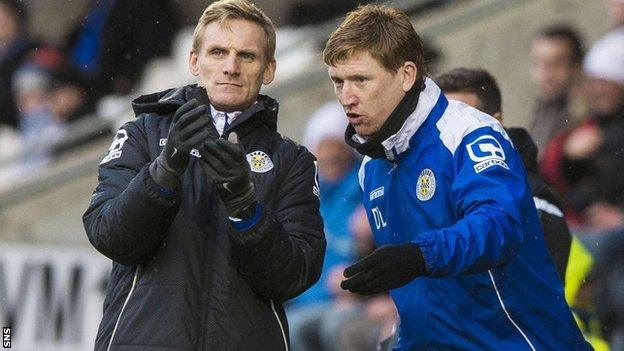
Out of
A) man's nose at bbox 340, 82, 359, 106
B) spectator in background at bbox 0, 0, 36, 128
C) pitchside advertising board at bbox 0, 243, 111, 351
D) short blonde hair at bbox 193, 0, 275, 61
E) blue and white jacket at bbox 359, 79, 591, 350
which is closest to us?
blue and white jacket at bbox 359, 79, 591, 350

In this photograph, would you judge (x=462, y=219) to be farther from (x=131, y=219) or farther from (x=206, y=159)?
(x=131, y=219)

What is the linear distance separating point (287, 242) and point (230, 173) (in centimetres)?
34

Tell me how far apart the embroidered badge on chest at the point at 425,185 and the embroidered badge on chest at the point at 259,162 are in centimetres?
53

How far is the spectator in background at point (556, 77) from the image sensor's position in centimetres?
992

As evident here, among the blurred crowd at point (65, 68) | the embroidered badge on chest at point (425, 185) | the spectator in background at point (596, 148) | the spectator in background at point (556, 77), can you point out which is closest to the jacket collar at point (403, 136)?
the embroidered badge on chest at point (425, 185)

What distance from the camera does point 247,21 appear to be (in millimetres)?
5758

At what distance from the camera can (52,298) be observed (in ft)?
39.1

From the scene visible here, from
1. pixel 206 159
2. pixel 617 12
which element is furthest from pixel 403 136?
pixel 617 12

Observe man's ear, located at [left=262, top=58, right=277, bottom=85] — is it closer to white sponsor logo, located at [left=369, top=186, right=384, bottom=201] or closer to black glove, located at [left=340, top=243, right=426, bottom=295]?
white sponsor logo, located at [left=369, top=186, right=384, bottom=201]

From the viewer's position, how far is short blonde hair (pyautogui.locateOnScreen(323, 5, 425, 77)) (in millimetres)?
5648

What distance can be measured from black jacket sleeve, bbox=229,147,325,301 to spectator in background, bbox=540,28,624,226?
386cm

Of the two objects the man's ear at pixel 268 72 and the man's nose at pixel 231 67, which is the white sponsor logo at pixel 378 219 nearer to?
the man's ear at pixel 268 72

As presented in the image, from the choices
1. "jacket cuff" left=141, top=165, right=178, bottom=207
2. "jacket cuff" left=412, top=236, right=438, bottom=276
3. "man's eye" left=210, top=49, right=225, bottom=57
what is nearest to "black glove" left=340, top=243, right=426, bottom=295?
"jacket cuff" left=412, top=236, right=438, bottom=276

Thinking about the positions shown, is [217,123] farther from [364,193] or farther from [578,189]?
[578,189]
